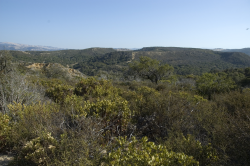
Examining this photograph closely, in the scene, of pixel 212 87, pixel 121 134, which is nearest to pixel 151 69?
pixel 212 87

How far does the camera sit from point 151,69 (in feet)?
61.4

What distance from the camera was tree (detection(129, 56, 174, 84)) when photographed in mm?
18422

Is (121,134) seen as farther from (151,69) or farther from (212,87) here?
(151,69)

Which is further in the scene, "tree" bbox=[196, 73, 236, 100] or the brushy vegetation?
"tree" bbox=[196, 73, 236, 100]

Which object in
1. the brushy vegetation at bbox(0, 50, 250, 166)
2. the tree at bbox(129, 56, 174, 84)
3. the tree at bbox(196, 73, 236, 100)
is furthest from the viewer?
the tree at bbox(129, 56, 174, 84)

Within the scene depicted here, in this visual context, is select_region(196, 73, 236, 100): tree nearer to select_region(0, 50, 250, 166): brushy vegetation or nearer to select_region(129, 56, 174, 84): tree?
select_region(0, 50, 250, 166): brushy vegetation

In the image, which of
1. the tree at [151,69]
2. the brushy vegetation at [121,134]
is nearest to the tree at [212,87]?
the brushy vegetation at [121,134]

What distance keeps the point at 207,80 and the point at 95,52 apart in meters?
127

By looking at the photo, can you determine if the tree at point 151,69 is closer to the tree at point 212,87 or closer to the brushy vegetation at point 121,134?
the tree at point 212,87

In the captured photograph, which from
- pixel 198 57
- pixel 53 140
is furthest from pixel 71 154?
pixel 198 57

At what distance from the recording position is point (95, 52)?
131500 mm

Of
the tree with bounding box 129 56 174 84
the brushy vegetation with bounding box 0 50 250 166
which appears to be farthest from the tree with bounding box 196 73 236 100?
the tree with bounding box 129 56 174 84

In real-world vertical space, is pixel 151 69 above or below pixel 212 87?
above

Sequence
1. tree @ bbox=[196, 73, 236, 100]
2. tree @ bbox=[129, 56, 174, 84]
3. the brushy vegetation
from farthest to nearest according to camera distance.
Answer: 1. tree @ bbox=[129, 56, 174, 84]
2. tree @ bbox=[196, 73, 236, 100]
3. the brushy vegetation
